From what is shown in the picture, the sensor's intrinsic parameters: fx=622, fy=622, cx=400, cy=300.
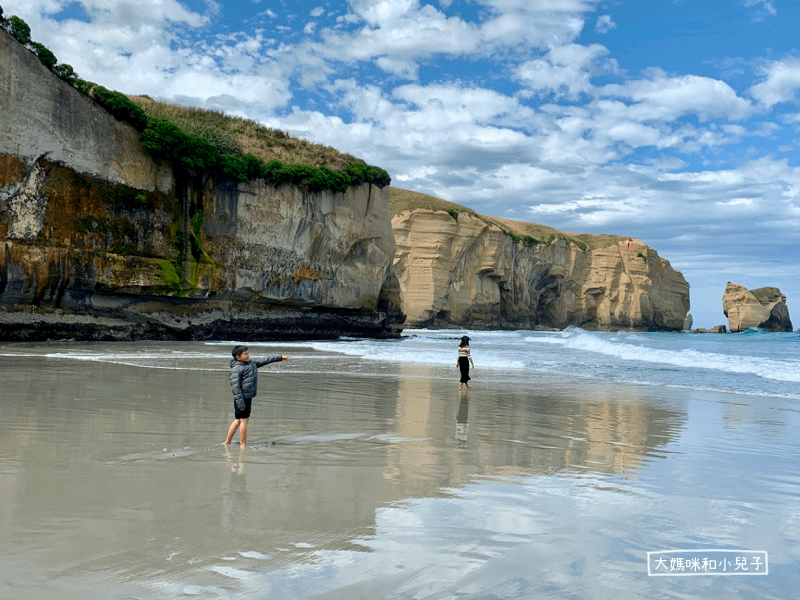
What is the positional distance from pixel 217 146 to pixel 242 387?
91.7 feet

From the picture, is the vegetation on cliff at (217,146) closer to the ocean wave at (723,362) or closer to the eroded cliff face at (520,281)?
the ocean wave at (723,362)

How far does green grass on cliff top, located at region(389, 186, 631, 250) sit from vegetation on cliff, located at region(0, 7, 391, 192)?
71.8ft

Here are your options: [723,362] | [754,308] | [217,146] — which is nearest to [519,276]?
[217,146]

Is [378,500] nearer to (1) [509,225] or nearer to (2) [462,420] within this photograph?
(2) [462,420]

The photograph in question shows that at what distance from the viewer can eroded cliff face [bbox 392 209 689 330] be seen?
6062 centimetres

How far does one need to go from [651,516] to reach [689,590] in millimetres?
1143

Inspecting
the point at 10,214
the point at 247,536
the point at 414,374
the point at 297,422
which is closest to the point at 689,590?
the point at 247,536

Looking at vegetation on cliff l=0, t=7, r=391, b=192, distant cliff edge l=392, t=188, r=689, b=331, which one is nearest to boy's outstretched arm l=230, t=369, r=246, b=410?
vegetation on cliff l=0, t=7, r=391, b=192

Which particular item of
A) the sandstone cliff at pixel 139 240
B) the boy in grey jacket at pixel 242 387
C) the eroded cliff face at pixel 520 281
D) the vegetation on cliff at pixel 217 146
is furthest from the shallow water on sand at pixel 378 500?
the eroded cliff face at pixel 520 281

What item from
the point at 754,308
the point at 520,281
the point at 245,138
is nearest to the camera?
the point at 245,138

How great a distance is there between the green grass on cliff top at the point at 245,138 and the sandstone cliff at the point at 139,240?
2.27 metres

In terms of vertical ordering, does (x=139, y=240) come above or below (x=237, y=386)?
above

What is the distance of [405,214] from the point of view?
6062 cm

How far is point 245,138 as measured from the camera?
1409 inches
